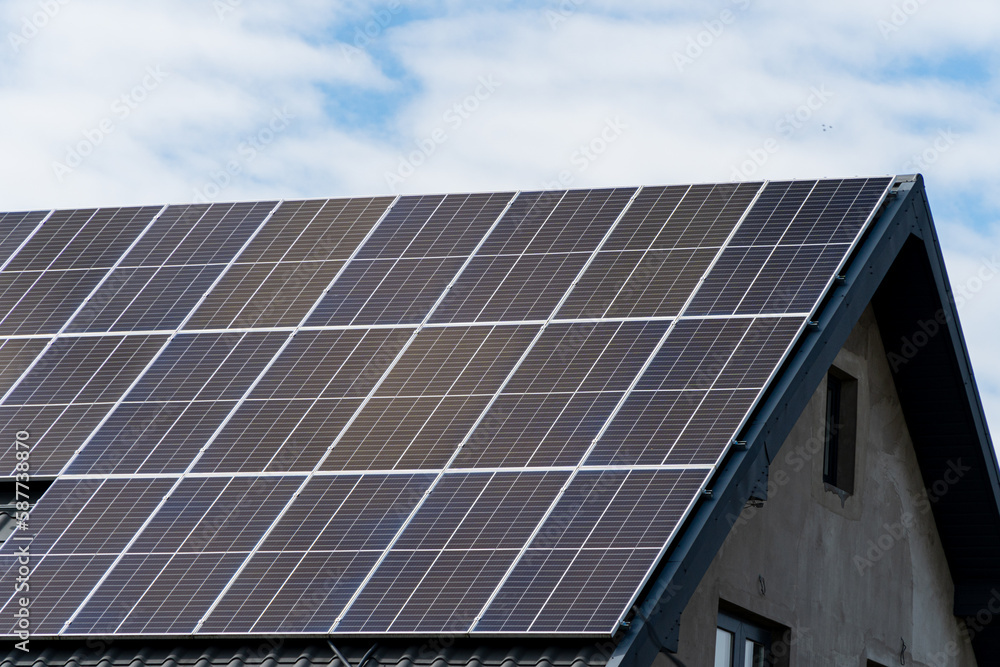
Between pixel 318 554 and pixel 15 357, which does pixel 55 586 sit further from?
pixel 15 357

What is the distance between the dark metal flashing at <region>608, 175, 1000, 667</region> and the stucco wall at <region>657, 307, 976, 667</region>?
0.29 meters

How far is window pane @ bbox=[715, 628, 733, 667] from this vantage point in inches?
682

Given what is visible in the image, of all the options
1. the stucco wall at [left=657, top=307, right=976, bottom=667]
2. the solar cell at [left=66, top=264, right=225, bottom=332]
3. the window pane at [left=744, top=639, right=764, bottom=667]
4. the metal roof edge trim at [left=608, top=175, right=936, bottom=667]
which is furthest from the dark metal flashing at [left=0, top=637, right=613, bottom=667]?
the solar cell at [left=66, top=264, right=225, bottom=332]

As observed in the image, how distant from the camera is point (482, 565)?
14930 mm

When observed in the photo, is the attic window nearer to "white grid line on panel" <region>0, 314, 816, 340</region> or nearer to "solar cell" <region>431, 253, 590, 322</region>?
"white grid line on panel" <region>0, 314, 816, 340</region>

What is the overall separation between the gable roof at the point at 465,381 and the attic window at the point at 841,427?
51.0 inches

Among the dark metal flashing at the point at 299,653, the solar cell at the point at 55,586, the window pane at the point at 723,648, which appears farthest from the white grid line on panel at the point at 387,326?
the dark metal flashing at the point at 299,653

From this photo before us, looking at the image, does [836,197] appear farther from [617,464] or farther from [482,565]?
[482,565]

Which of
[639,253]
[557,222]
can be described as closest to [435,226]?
[557,222]

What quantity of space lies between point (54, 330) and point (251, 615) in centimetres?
646

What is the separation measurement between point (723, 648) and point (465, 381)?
13.6 ft

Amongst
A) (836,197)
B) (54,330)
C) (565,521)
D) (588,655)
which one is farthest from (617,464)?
(54,330)

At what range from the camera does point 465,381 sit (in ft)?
56.3

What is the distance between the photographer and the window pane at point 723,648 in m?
17.3
